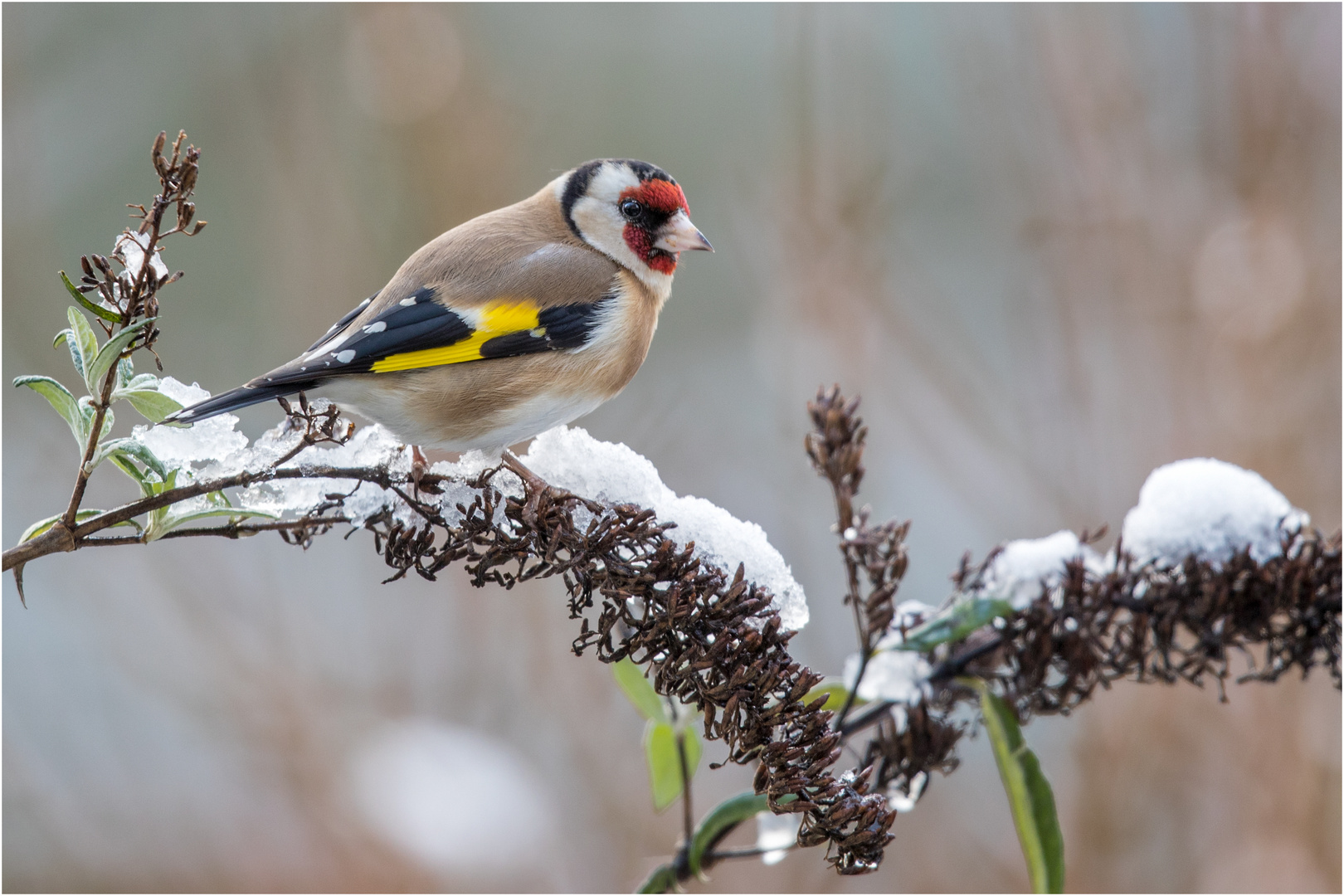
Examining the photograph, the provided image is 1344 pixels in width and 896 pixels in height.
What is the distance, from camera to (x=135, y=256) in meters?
0.88

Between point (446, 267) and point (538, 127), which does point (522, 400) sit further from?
point (538, 127)

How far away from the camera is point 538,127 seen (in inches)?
178

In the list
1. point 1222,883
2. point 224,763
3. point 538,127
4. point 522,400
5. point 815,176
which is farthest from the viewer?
point 538,127

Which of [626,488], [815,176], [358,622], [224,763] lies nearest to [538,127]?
[815,176]

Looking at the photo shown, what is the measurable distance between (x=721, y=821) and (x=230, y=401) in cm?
73

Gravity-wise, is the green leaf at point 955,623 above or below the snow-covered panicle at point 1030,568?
below

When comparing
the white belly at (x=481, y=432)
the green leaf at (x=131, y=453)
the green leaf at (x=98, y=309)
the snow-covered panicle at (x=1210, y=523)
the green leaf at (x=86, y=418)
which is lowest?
the green leaf at (x=131, y=453)

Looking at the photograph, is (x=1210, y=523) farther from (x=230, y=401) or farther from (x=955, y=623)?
(x=230, y=401)

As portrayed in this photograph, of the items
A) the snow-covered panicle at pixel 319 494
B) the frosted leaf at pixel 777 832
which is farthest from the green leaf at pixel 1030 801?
the snow-covered panicle at pixel 319 494

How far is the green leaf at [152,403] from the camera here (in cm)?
91

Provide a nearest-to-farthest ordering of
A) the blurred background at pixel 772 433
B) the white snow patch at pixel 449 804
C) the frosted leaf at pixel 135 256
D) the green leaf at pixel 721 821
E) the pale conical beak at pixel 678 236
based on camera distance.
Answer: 1. the frosted leaf at pixel 135 256
2. the green leaf at pixel 721 821
3. the pale conical beak at pixel 678 236
4. the blurred background at pixel 772 433
5. the white snow patch at pixel 449 804

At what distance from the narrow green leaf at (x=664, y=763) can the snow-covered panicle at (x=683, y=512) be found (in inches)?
11.8

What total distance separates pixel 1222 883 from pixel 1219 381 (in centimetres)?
133

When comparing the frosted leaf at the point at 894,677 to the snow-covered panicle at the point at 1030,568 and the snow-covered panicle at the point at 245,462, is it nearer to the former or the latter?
the snow-covered panicle at the point at 1030,568
